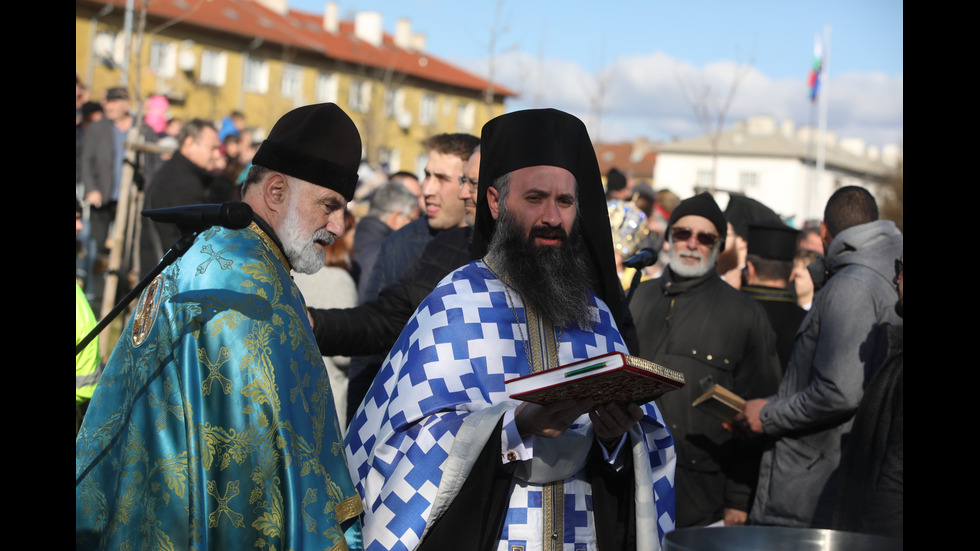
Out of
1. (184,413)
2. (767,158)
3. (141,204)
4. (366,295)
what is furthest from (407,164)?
(184,413)

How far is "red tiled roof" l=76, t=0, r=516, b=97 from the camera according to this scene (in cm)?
4303

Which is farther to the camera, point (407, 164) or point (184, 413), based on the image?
point (407, 164)

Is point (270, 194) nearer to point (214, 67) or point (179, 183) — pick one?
point (179, 183)

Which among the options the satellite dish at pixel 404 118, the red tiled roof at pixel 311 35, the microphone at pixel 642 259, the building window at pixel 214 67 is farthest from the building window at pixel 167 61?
the microphone at pixel 642 259

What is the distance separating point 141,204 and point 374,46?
148ft

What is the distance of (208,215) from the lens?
229 cm

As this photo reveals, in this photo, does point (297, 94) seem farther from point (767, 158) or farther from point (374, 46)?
point (767, 158)

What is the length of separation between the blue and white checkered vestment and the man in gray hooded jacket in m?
1.69

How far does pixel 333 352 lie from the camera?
14.0 ft

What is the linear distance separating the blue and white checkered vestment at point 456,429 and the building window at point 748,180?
73.1 metres

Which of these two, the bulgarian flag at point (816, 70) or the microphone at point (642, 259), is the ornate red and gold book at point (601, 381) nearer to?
the microphone at point (642, 259)

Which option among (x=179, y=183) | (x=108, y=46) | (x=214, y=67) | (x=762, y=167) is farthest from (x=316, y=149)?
(x=762, y=167)

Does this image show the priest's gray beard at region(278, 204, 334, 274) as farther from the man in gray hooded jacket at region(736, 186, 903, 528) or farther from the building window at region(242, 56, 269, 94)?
the building window at region(242, 56, 269, 94)

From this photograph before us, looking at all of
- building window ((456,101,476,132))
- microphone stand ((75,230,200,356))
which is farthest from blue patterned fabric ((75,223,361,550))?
building window ((456,101,476,132))
